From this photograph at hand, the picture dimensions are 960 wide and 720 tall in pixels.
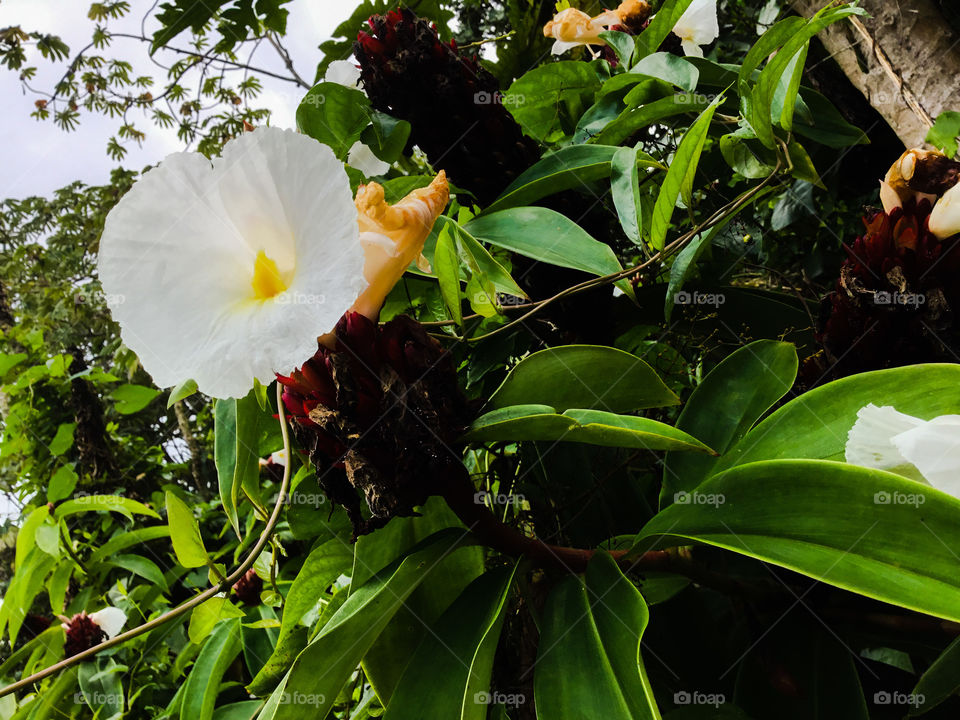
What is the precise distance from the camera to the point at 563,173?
568 mm

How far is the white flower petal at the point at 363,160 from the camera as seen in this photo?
2.20ft

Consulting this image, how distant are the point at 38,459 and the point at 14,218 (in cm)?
280

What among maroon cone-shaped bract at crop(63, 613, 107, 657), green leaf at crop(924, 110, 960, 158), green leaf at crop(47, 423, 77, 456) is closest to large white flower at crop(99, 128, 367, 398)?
green leaf at crop(924, 110, 960, 158)

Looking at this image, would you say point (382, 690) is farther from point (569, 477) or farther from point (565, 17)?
point (565, 17)

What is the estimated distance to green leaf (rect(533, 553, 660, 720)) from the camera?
0.34m

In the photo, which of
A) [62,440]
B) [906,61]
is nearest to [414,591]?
[906,61]

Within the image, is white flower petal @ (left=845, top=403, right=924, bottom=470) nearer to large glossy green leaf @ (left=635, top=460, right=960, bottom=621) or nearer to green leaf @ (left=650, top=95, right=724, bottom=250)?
large glossy green leaf @ (left=635, top=460, right=960, bottom=621)

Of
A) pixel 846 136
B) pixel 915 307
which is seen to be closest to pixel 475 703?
pixel 915 307

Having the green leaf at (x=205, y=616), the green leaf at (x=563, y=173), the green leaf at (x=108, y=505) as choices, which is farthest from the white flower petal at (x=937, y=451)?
the green leaf at (x=108, y=505)

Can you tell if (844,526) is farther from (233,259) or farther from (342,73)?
(342,73)

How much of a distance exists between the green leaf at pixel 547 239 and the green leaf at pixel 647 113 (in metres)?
0.15

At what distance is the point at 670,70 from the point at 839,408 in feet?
1.19

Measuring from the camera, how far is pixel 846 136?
634 mm

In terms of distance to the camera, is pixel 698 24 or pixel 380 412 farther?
pixel 698 24
